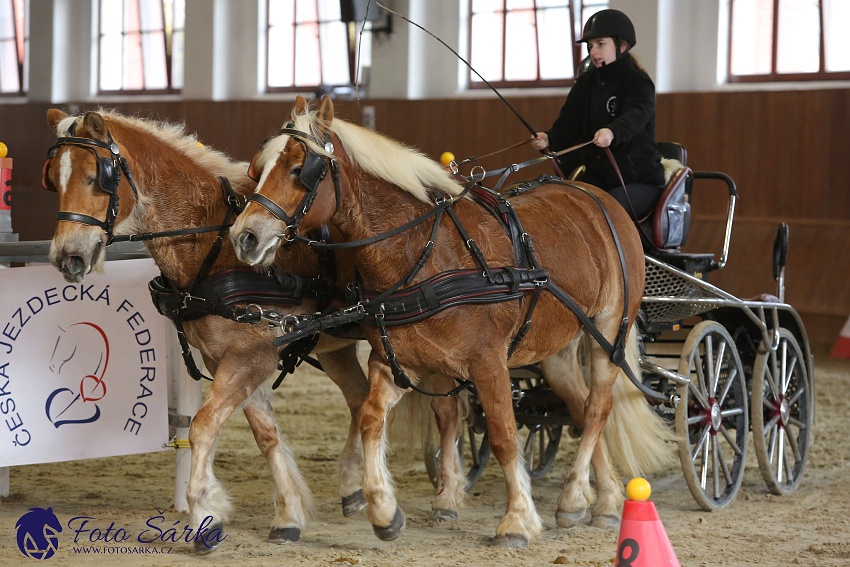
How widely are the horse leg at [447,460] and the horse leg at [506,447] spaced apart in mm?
552

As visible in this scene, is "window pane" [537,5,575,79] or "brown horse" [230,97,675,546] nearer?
"brown horse" [230,97,675,546]

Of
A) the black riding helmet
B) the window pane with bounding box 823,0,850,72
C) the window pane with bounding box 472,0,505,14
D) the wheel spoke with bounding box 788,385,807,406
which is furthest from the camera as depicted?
the window pane with bounding box 472,0,505,14

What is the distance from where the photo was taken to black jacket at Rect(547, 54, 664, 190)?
14.5 ft

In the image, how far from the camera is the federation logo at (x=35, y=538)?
3.57 metres

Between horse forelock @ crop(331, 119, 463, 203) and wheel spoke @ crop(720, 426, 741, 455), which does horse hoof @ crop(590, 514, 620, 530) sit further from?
horse forelock @ crop(331, 119, 463, 203)

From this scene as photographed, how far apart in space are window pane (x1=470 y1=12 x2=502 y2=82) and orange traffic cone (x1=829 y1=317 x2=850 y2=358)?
495cm

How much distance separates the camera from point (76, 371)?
4176mm

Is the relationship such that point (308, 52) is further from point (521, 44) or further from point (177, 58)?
point (521, 44)

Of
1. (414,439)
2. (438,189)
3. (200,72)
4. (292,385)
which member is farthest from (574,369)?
(200,72)

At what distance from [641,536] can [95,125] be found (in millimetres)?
2096

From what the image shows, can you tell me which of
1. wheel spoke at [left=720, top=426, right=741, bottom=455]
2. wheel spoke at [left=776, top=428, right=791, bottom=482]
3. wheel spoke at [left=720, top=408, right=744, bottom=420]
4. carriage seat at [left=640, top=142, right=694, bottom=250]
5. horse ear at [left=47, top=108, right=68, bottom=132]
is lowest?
wheel spoke at [left=776, top=428, right=791, bottom=482]

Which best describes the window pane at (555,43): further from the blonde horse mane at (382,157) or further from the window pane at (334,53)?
the blonde horse mane at (382,157)

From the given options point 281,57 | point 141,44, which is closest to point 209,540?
point 281,57

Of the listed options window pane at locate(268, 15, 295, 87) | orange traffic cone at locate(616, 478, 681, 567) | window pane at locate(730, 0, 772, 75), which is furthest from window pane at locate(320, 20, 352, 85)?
orange traffic cone at locate(616, 478, 681, 567)
